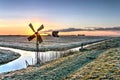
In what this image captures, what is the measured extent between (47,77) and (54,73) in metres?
1.80

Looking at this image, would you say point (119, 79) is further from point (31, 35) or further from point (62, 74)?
point (31, 35)

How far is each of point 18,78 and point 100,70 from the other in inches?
368

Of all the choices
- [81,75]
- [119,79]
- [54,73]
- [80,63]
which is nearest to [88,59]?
[80,63]

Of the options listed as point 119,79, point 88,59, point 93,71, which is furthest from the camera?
point 88,59

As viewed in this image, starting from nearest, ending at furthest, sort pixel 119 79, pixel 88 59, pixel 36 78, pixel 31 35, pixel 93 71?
pixel 119 79
pixel 93 71
pixel 36 78
pixel 88 59
pixel 31 35

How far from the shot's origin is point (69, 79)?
2686cm

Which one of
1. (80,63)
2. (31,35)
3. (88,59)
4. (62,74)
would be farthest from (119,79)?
(31,35)

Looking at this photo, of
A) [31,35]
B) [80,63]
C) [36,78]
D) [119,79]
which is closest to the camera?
[119,79]

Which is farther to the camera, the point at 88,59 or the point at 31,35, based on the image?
the point at 31,35

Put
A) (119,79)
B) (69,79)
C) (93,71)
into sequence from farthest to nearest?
(93,71) → (69,79) → (119,79)

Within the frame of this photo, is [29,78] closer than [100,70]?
No

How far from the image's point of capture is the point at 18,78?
32781mm

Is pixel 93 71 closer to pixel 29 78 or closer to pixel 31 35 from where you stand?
pixel 29 78

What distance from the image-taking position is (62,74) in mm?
31547
